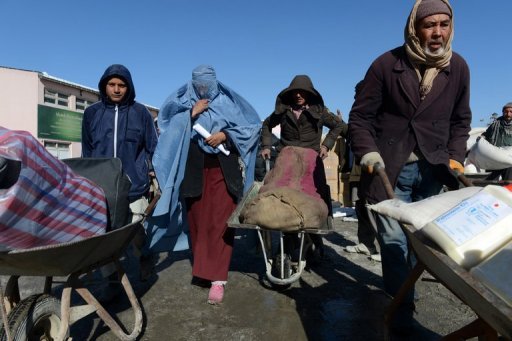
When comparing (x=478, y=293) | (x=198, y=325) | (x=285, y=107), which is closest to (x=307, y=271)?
(x=198, y=325)

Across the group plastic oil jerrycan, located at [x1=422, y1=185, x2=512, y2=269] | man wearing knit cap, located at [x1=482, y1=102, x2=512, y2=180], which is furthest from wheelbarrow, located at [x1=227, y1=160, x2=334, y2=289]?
man wearing knit cap, located at [x1=482, y1=102, x2=512, y2=180]

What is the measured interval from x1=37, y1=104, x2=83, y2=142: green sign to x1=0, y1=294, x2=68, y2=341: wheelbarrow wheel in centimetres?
2260

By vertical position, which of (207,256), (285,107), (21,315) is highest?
(285,107)

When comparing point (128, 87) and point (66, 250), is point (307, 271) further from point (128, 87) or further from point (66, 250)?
point (66, 250)

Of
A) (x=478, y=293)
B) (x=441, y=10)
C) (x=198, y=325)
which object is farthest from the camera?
(x=198, y=325)

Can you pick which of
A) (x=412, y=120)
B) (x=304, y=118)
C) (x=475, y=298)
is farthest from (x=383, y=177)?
(x=304, y=118)

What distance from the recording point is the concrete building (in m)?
22.0

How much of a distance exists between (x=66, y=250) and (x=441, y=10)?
2.50 m

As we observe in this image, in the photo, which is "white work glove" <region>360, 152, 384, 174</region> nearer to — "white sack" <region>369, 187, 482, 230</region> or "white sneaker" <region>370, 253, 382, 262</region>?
"white sack" <region>369, 187, 482, 230</region>

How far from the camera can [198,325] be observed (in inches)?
114

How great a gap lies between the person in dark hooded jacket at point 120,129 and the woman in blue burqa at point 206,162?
0.57 ft

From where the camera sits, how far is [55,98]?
76.5 ft

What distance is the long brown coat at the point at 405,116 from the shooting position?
8.51 ft

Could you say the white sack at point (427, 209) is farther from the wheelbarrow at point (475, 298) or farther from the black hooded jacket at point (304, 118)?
the black hooded jacket at point (304, 118)
